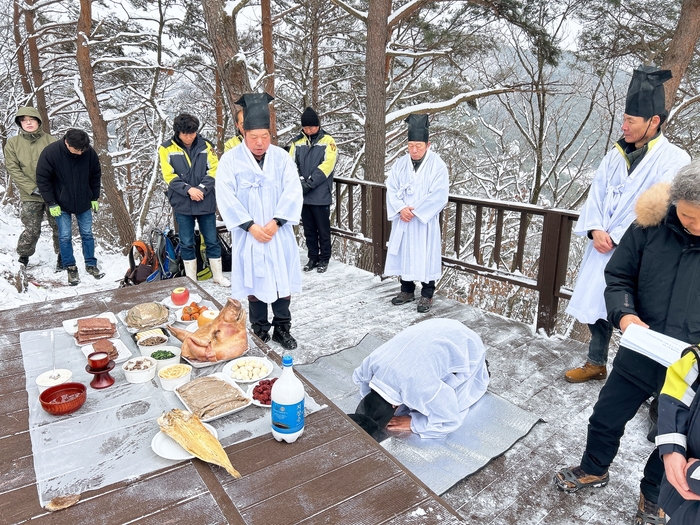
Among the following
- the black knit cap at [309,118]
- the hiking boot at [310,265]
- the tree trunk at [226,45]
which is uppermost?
the tree trunk at [226,45]

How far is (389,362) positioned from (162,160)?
3678 millimetres

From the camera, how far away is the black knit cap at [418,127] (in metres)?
4.48

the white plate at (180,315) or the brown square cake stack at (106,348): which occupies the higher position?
the brown square cake stack at (106,348)

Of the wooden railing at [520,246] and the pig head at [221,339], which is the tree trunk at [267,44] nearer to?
the wooden railing at [520,246]

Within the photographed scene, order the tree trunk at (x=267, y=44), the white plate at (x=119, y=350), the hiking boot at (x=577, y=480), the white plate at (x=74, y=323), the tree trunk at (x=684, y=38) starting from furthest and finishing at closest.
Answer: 1. the tree trunk at (x=267, y=44)
2. the tree trunk at (x=684, y=38)
3. the white plate at (x=74, y=323)
4. the hiking boot at (x=577, y=480)
5. the white plate at (x=119, y=350)

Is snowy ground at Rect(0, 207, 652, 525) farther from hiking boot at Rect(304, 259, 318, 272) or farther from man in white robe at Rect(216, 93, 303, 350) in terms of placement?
man in white robe at Rect(216, 93, 303, 350)

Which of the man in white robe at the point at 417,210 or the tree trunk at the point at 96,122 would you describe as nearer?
the man in white robe at the point at 417,210

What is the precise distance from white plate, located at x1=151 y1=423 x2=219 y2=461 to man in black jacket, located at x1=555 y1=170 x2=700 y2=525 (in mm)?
1809

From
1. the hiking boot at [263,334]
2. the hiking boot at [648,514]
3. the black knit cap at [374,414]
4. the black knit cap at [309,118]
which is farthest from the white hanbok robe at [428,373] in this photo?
the black knit cap at [309,118]

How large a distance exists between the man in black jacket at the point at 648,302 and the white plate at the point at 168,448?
1809mm

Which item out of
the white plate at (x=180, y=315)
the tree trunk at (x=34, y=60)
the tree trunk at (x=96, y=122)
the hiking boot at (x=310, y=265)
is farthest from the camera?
the tree trunk at (x=34, y=60)

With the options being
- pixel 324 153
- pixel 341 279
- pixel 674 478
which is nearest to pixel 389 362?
pixel 674 478

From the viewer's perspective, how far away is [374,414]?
2.62m

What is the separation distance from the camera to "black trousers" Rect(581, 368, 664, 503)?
2189mm
